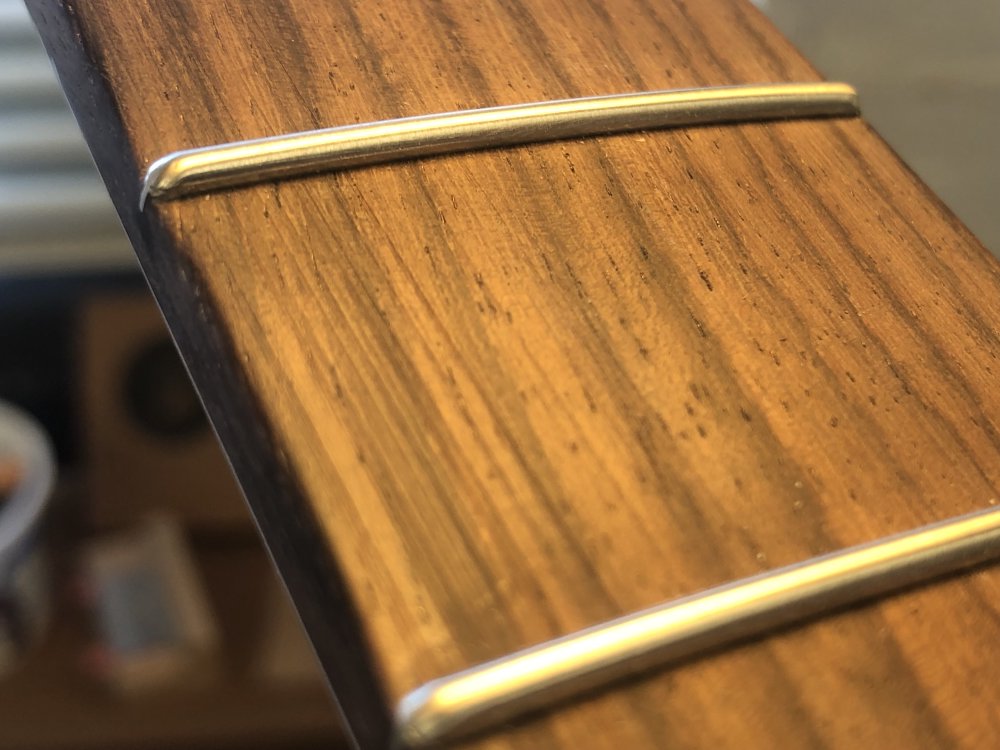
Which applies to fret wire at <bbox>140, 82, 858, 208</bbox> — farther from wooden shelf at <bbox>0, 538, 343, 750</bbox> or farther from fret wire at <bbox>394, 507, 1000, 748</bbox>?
wooden shelf at <bbox>0, 538, 343, 750</bbox>

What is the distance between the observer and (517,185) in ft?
1.27

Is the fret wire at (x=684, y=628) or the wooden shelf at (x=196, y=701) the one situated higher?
the wooden shelf at (x=196, y=701)

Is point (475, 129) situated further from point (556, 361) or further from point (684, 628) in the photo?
point (684, 628)

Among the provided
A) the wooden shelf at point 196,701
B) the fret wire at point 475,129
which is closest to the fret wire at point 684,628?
the fret wire at point 475,129

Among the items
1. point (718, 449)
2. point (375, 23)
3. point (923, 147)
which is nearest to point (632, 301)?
point (718, 449)

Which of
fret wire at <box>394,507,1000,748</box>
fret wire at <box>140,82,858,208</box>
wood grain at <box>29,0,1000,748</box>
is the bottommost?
fret wire at <box>394,507,1000,748</box>

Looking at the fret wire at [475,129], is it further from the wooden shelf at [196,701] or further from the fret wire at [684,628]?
the wooden shelf at [196,701]

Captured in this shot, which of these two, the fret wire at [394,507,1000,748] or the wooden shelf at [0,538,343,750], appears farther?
the wooden shelf at [0,538,343,750]

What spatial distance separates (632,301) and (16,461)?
79 centimetres

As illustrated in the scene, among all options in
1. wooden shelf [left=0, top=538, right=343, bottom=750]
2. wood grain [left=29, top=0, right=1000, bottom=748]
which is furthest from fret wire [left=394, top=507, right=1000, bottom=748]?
wooden shelf [left=0, top=538, right=343, bottom=750]

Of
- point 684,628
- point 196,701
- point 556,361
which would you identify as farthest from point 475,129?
point 196,701

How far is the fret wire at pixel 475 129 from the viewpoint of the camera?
0.35 m

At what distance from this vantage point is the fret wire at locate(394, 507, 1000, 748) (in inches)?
10.1

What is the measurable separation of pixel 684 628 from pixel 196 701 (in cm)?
83
